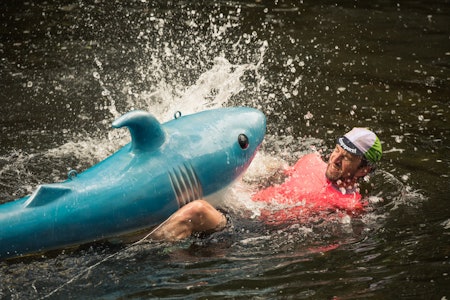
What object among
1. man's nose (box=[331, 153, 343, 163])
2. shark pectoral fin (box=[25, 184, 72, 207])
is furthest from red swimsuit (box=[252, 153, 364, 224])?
shark pectoral fin (box=[25, 184, 72, 207])

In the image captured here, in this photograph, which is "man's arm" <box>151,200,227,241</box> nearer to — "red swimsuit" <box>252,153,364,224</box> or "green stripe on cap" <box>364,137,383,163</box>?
"red swimsuit" <box>252,153,364,224</box>

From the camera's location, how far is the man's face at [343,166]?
5395mm

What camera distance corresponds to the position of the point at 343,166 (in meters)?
5.41

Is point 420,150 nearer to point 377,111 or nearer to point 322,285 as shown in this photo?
point 377,111

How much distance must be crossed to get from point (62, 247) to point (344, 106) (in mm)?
3843

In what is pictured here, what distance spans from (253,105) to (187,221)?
2.89m

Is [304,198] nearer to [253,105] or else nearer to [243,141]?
[243,141]

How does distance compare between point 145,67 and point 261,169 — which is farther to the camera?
point 145,67

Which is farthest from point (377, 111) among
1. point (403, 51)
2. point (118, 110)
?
→ point (118, 110)

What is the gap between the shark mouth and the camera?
4641 mm

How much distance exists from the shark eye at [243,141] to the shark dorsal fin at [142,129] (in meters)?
0.56

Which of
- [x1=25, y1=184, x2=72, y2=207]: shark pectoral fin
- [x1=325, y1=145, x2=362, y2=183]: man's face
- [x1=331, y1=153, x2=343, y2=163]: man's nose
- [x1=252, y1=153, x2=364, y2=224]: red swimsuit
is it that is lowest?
[x1=252, y1=153, x2=364, y2=224]: red swimsuit

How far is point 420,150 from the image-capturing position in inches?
259

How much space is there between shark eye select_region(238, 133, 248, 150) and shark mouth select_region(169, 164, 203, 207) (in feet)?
1.47
